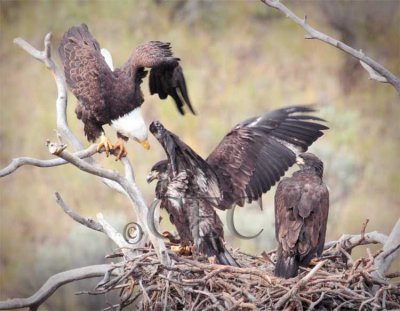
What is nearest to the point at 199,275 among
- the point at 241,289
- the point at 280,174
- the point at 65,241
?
the point at 241,289

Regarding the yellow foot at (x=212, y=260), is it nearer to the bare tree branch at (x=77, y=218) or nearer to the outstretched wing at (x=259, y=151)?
the outstretched wing at (x=259, y=151)

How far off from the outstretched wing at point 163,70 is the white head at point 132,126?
30 centimetres

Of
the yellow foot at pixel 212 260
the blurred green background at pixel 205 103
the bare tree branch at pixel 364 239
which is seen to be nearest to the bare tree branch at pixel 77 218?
the yellow foot at pixel 212 260

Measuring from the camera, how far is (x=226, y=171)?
7523 mm

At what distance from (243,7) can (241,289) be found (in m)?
11.3

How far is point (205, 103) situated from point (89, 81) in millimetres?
7769

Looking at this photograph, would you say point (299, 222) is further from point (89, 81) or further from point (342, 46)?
point (89, 81)

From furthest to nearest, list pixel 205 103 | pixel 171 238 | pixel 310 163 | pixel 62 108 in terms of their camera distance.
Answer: pixel 205 103 → pixel 171 238 → pixel 310 163 → pixel 62 108

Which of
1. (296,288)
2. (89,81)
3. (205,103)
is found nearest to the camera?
(296,288)

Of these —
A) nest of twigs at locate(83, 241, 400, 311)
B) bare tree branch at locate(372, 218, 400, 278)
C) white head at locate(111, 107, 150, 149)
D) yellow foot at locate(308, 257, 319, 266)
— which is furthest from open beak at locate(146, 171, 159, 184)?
bare tree branch at locate(372, 218, 400, 278)

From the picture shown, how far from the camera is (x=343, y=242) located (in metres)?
7.54

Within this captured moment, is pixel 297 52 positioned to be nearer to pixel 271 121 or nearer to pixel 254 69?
pixel 254 69

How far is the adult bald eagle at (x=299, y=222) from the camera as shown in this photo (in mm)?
7148

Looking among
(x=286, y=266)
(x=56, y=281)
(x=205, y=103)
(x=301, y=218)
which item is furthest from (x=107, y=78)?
(x=205, y=103)
